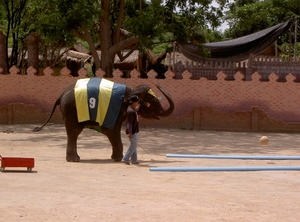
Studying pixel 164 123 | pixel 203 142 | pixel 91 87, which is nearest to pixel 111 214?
pixel 91 87

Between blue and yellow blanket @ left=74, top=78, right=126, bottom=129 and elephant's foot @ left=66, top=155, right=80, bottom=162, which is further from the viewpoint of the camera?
elephant's foot @ left=66, top=155, right=80, bottom=162

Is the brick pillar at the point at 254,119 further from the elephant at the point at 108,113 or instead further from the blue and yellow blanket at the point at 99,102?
the blue and yellow blanket at the point at 99,102

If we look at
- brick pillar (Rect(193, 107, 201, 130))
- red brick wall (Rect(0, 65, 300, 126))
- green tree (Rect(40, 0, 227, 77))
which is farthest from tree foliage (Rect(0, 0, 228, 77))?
brick pillar (Rect(193, 107, 201, 130))

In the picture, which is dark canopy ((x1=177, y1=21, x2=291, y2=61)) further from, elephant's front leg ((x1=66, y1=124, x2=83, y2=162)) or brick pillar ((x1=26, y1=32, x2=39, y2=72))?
elephant's front leg ((x1=66, y1=124, x2=83, y2=162))

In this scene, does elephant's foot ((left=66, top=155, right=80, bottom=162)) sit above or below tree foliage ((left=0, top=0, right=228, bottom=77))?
below

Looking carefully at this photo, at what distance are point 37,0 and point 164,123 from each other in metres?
5.87

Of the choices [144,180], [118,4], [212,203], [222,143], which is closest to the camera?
[212,203]

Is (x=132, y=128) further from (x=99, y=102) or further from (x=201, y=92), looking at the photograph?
(x=201, y=92)

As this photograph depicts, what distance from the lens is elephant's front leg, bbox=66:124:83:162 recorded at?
11945 millimetres

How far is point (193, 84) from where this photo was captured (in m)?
19.1

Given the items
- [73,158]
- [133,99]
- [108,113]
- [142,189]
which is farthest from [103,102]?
[142,189]

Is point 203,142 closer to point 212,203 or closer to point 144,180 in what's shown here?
point 144,180

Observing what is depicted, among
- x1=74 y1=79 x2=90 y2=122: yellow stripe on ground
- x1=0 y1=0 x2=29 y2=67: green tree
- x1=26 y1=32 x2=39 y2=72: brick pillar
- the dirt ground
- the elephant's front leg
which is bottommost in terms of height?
the dirt ground

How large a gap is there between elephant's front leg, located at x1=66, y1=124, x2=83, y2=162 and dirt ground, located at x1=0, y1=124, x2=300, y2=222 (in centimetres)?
16
